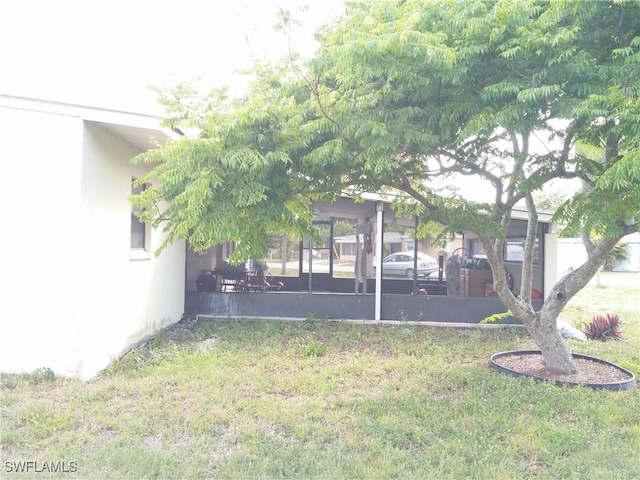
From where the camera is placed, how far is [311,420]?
445cm

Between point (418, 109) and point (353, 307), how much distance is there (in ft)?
18.2

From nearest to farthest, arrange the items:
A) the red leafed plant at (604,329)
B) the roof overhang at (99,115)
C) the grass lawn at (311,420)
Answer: the grass lawn at (311,420)
the roof overhang at (99,115)
the red leafed plant at (604,329)

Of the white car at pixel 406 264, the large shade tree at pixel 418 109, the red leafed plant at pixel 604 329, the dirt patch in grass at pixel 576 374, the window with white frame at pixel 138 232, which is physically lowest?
the dirt patch in grass at pixel 576 374

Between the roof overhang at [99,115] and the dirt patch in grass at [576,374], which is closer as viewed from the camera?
the roof overhang at [99,115]

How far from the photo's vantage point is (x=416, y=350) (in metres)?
7.32

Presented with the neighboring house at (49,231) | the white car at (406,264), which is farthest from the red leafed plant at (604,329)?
the neighboring house at (49,231)

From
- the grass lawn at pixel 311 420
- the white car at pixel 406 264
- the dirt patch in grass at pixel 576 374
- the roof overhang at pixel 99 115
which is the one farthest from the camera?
the white car at pixel 406 264

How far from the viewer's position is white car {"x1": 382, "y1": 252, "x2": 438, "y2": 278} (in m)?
10.8

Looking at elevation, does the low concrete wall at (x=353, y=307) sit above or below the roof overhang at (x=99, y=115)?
below

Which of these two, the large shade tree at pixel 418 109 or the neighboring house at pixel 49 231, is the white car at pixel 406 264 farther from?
the neighboring house at pixel 49 231

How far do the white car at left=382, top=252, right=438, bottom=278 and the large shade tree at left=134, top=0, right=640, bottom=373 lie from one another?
5653mm

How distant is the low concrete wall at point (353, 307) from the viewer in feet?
30.9

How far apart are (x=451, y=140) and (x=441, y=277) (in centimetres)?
686

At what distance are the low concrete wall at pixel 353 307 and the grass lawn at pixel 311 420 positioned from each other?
8.04 feet
